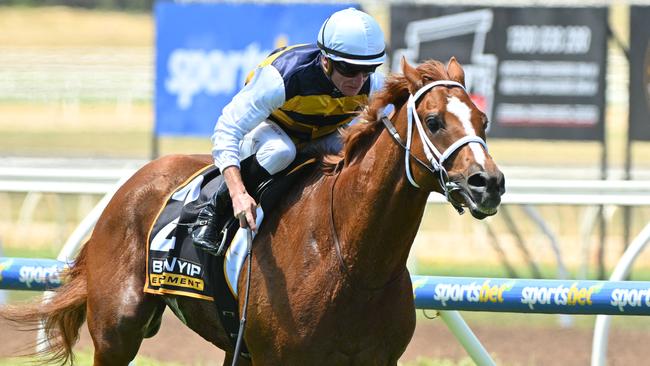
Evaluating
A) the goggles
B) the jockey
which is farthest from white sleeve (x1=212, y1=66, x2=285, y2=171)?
the goggles

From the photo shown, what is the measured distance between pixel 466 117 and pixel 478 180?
27 centimetres

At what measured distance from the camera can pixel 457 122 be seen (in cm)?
377

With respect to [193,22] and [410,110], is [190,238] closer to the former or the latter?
[410,110]

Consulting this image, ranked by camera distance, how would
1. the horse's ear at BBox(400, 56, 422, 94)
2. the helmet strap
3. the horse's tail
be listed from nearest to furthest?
1. the horse's ear at BBox(400, 56, 422, 94)
2. the helmet strap
3. the horse's tail

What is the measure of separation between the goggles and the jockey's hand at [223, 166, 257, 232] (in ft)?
1.76

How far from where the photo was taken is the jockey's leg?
445cm

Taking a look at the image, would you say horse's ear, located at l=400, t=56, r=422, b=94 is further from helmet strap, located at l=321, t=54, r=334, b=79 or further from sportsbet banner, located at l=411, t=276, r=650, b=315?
sportsbet banner, located at l=411, t=276, r=650, b=315

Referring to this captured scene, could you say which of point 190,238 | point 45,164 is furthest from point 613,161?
point 190,238

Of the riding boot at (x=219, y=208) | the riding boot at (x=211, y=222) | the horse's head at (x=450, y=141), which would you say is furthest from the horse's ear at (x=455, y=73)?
the riding boot at (x=211, y=222)

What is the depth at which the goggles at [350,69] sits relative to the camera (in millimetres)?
4203

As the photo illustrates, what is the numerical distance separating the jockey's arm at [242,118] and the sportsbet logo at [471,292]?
1.26m

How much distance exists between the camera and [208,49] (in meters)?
10.8

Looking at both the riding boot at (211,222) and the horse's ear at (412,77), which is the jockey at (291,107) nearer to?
the riding boot at (211,222)

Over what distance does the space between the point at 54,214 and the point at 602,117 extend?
712 cm
